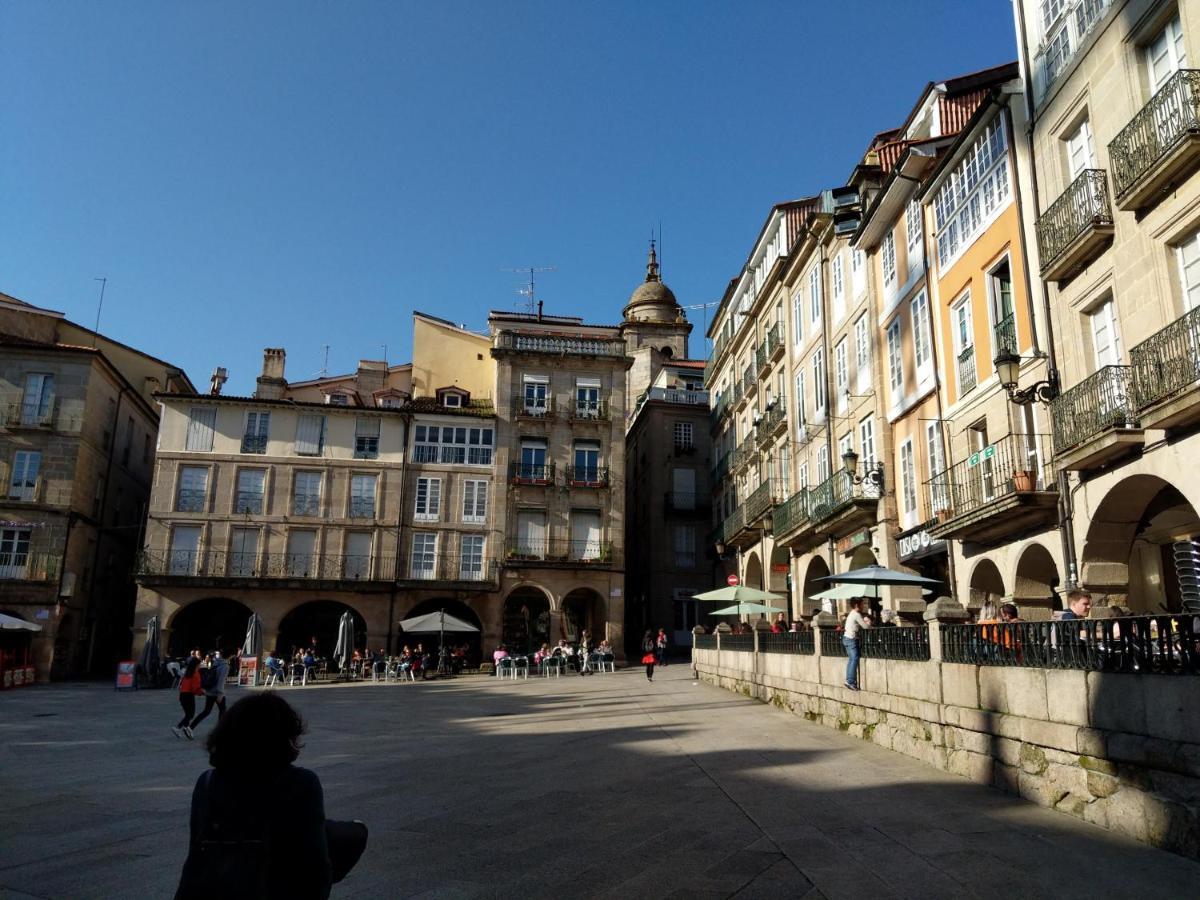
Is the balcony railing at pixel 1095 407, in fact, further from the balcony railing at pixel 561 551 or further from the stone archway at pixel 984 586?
the balcony railing at pixel 561 551

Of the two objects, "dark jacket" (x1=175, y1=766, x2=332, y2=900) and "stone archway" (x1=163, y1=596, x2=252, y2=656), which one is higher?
"stone archway" (x1=163, y1=596, x2=252, y2=656)

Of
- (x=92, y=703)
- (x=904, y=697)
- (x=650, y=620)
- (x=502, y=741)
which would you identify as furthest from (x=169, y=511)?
(x=904, y=697)

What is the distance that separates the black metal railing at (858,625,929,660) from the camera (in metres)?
12.1

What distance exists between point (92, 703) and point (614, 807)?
778 inches

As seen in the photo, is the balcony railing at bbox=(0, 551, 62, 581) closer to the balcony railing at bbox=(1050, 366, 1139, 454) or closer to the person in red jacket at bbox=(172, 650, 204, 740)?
the person in red jacket at bbox=(172, 650, 204, 740)

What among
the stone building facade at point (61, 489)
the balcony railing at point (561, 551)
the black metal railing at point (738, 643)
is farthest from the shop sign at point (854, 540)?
the stone building facade at point (61, 489)

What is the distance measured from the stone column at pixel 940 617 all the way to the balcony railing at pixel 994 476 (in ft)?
16.4

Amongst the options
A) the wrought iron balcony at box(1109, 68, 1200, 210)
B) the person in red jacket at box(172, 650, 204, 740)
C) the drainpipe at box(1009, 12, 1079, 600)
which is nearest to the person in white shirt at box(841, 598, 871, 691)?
the drainpipe at box(1009, 12, 1079, 600)

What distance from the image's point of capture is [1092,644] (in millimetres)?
8391

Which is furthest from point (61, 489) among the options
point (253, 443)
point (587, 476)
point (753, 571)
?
point (753, 571)

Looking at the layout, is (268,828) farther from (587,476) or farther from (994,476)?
(587,476)

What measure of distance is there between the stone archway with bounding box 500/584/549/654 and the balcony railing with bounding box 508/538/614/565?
118 inches

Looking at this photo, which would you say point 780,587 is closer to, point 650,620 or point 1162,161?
point 650,620

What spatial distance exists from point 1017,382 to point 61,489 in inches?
1379
